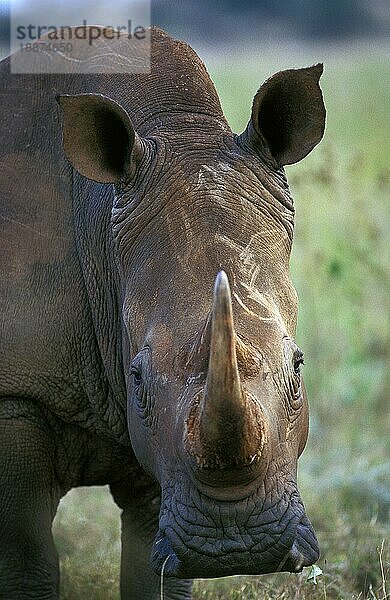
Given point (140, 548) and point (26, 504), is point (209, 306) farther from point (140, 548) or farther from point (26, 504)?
point (140, 548)

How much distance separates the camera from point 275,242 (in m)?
5.80

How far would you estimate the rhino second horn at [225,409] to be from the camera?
15.6ft

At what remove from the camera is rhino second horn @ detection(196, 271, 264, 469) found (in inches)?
187

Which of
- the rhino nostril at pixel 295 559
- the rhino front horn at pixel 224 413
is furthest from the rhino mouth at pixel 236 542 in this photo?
the rhino front horn at pixel 224 413

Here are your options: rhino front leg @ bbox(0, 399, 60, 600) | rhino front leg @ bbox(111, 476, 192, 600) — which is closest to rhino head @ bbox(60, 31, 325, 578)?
rhino front leg @ bbox(0, 399, 60, 600)

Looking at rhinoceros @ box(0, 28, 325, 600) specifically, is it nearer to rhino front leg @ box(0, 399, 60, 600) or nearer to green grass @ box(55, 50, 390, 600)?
rhino front leg @ box(0, 399, 60, 600)

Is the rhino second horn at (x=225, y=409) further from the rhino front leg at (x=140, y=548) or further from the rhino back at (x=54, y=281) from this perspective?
the rhino front leg at (x=140, y=548)

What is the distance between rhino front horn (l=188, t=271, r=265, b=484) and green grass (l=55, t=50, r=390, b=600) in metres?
1.88

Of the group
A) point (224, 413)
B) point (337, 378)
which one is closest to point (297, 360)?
point (224, 413)

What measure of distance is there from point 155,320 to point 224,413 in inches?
32.5

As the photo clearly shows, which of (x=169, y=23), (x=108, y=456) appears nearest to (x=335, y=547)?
(x=108, y=456)

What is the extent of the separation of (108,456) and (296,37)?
13554 mm

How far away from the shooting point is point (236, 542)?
5.02 meters

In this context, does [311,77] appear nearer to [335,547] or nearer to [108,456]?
[108,456]
